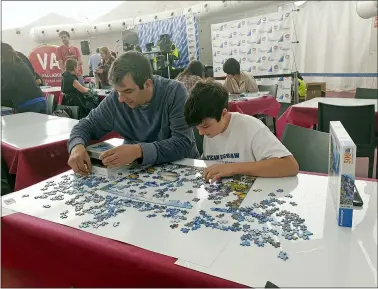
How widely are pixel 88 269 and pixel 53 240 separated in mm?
177

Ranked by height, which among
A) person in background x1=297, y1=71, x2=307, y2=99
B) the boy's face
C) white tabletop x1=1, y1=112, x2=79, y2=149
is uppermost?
the boy's face

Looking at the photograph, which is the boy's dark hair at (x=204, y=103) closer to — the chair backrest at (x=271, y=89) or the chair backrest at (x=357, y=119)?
the chair backrest at (x=357, y=119)

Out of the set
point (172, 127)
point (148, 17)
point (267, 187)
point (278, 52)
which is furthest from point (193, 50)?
point (267, 187)

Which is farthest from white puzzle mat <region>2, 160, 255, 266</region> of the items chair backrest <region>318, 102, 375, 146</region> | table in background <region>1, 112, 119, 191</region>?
chair backrest <region>318, 102, 375, 146</region>

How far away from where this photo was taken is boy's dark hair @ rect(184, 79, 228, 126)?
1563 millimetres

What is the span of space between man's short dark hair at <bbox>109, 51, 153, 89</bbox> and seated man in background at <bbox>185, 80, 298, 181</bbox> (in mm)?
375

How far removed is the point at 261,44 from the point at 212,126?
6892 millimetres

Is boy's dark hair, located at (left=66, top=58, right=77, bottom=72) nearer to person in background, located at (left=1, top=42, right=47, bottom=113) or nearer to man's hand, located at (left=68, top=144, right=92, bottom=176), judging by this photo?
person in background, located at (left=1, top=42, right=47, bottom=113)

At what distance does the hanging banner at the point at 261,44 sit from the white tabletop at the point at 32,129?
5655 millimetres

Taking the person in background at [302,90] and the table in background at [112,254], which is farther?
the person in background at [302,90]

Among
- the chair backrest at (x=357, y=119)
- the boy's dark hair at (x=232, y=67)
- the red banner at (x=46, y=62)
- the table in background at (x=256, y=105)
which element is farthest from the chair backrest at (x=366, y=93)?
the red banner at (x=46, y=62)

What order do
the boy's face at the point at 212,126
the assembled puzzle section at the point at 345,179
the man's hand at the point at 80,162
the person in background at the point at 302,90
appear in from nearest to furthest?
the assembled puzzle section at the point at 345,179 → the boy's face at the point at 212,126 → the man's hand at the point at 80,162 → the person in background at the point at 302,90

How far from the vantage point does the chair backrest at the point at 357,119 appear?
2967 mm

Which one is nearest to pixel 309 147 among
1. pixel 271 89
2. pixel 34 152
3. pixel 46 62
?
pixel 34 152
